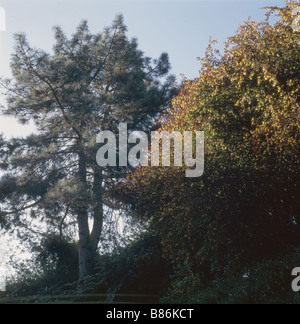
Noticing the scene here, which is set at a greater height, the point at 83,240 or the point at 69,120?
the point at 69,120

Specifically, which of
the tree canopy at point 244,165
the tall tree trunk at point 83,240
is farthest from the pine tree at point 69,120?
the tree canopy at point 244,165

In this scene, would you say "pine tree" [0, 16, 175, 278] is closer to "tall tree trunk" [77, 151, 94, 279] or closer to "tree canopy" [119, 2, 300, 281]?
"tall tree trunk" [77, 151, 94, 279]

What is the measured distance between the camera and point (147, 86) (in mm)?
23188

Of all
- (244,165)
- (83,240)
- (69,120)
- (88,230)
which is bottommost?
(83,240)

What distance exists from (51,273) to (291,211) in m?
12.0

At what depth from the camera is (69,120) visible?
19.1 meters

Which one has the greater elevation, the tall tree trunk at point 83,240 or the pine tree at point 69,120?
the pine tree at point 69,120

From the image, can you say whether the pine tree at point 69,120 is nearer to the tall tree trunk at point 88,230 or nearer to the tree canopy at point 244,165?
the tall tree trunk at point 88,230

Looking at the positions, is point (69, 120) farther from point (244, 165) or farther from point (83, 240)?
point (244, 165)

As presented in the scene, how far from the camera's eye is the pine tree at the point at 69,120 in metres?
18.0

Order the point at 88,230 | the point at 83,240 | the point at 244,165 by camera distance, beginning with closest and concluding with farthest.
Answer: the point at 244,165
the point at 83,240
the point at 88,230

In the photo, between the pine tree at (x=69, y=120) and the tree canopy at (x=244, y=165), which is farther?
the pine tree at (x=69, y=120)

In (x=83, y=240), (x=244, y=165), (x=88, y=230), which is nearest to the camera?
(x=244, y=165)

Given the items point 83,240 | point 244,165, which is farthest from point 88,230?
point 244,165
